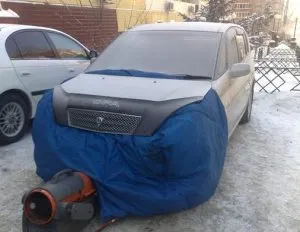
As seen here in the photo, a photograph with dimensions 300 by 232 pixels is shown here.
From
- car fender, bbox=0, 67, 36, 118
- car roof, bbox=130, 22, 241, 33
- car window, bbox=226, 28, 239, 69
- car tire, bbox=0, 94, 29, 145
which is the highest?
car roof, bbox=130, 22, 241, 33

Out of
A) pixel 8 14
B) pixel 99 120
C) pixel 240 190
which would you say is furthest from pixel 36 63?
pixel 8 14

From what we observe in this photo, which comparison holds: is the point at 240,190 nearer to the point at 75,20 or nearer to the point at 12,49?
the point at 12,49

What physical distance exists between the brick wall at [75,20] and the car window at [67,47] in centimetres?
365

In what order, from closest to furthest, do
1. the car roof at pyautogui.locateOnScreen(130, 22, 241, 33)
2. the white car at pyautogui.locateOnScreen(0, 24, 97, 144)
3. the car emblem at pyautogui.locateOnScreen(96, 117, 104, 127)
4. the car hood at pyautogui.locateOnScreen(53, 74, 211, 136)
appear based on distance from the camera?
the car hood at pyautogui.locateOnScreen(53, 74, 211, 136), the car emblem at pyautogui.locateOnScreen(96, 117, 104, 127), the car roof at pyautogui.locateOnScreen(130, 22, 241, 33), the white car at pyautogui.locateOnScreen(0, 24, 97, 144)

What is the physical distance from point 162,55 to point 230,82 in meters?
0.87

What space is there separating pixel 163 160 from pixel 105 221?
2.54ft

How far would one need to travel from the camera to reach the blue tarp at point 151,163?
3.21 m

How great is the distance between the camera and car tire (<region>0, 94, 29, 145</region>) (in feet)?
16.9

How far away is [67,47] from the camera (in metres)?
A: 6.40

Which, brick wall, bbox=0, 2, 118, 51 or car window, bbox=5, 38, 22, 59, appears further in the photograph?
brick wall, bbox=0, 2, 118, 51

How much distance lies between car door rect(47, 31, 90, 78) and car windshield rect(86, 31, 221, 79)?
56.7 inches

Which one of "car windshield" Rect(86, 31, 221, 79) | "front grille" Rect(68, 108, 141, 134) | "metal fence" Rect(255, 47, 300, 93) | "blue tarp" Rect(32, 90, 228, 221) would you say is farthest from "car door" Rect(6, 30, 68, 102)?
"metal fence" Rect(255, 47, 300, 93)

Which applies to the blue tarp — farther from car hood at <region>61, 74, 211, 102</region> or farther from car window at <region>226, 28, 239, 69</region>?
car window at <region>226, 28, 239, 69</region>

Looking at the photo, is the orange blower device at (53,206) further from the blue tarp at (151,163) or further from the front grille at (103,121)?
the front grille at (103,121)
